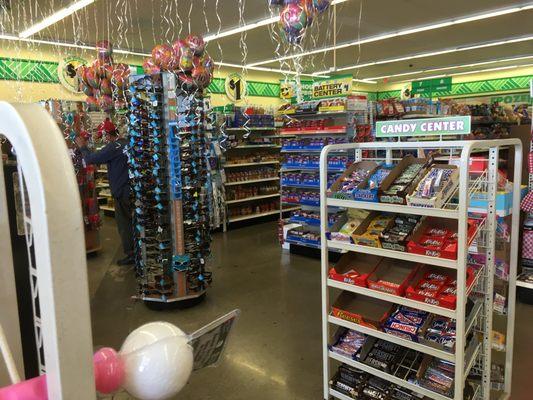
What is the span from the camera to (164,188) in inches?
153

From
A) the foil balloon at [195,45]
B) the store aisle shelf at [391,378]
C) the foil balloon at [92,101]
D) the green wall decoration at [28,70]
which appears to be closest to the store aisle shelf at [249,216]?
the foil balloon at [92,101]

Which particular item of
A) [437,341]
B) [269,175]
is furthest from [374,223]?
[269,175]

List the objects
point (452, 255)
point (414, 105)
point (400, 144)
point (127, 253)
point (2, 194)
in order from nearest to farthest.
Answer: point (2, 194) < point (452, 255) < point (400, 144) < point (127, 253) < point (414, 105)

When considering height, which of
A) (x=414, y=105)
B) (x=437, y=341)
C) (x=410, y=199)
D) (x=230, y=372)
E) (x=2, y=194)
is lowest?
(x=230, y=372)

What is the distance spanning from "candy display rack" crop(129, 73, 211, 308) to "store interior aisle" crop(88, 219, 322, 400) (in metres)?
0.32

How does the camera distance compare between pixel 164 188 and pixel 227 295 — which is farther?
pixel 227 295

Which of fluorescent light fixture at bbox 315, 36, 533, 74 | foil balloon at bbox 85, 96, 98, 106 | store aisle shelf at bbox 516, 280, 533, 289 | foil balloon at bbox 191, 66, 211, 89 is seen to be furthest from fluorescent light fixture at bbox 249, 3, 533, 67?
store aisle shelf at bbox 516, 280, 533, 289

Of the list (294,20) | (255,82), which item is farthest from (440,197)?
(255,82)

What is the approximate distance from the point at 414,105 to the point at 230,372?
5.40 m

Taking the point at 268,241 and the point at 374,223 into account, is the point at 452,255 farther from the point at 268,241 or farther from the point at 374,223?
the point at 268,241

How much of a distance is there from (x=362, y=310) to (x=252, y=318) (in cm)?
168

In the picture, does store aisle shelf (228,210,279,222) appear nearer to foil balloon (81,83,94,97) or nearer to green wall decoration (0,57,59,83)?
foil balloon (81,83,94,97)

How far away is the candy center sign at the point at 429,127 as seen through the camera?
6.89 ft

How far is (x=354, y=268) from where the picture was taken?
2408 millimetres
